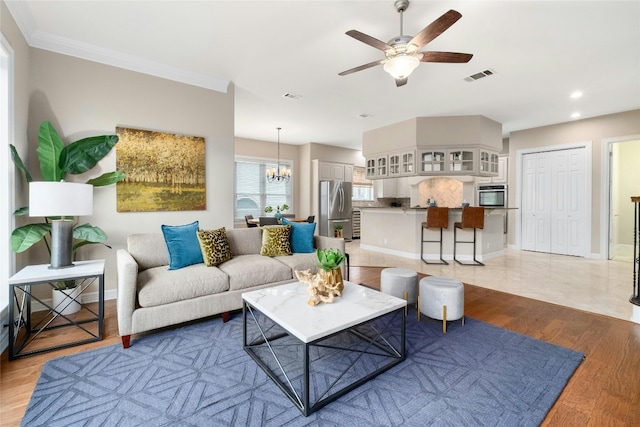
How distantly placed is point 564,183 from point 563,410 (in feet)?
19.7

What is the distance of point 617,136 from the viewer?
209 inches

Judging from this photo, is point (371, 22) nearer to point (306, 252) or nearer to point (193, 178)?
point (306, 252)

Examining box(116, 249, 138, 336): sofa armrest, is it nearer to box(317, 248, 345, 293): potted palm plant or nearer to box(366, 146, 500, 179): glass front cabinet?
box(317, 248, 345, 293): potted palm plant

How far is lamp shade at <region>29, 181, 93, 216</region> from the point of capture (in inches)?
86.1

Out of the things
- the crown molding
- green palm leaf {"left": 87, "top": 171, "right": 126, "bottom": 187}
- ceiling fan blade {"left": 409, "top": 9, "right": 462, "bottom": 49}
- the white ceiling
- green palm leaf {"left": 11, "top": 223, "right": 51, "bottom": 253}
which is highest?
the white ceiling

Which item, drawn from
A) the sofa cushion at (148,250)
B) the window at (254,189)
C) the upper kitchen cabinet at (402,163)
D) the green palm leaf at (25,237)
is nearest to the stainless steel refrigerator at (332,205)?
the window at (254,189)

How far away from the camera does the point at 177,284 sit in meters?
2.44

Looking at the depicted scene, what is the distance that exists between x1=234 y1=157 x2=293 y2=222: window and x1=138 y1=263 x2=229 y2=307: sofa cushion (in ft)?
15.8

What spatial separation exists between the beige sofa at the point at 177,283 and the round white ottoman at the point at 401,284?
858 mm

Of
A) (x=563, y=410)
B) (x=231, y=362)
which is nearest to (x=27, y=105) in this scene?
(x=231, y=362)

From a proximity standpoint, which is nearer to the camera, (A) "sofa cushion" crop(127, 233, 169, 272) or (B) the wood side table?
(B) the wood side table

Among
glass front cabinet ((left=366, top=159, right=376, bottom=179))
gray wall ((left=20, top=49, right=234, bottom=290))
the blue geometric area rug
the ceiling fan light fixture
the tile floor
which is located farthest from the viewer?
glass front cabinet ((left=366, top=159, right=376, bottom=179))

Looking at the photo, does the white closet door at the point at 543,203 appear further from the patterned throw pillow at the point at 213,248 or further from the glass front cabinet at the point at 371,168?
the patterned throw pillow at the point at 213,248

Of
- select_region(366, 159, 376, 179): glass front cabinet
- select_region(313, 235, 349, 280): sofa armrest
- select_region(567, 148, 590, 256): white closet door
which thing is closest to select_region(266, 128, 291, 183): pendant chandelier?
select_region(366, 159, 376, 179): glass front cabinet
